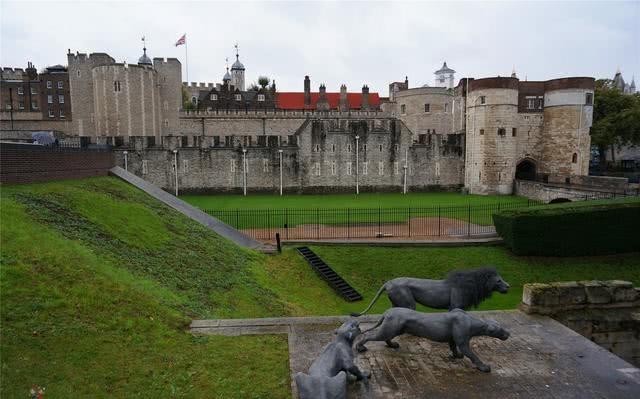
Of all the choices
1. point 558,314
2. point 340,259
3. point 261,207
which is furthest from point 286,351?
point 261,207

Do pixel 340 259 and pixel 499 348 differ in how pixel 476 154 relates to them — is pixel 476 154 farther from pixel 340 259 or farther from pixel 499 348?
pixel 499 348

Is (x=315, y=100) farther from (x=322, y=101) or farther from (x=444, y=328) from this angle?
(x=444, y=328)

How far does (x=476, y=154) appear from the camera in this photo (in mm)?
Result: 36750

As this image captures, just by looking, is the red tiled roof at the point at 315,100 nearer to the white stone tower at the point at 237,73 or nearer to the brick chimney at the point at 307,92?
the brick chimney at the point at 307,92

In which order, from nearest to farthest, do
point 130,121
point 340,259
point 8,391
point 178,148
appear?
point 8,391 < point 340,259 < point 178,148 < point 130,121

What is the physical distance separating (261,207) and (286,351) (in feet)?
66.7

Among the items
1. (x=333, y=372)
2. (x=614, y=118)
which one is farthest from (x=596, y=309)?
(x=614, y=118)

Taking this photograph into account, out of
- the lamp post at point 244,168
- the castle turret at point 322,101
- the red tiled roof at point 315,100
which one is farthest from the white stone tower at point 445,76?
the lamp post at point 244,168

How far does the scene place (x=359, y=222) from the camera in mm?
22828

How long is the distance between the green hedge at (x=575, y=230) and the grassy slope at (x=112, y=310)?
11.3 metres

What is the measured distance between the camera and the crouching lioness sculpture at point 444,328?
6875mm

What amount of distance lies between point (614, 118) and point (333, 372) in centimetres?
4265

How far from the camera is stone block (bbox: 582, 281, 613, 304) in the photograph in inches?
379

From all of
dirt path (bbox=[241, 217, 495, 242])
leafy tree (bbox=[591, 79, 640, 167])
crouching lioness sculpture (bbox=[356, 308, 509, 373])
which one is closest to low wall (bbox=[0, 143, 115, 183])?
dirt path (bbox=[241, 217, 495, 242])
